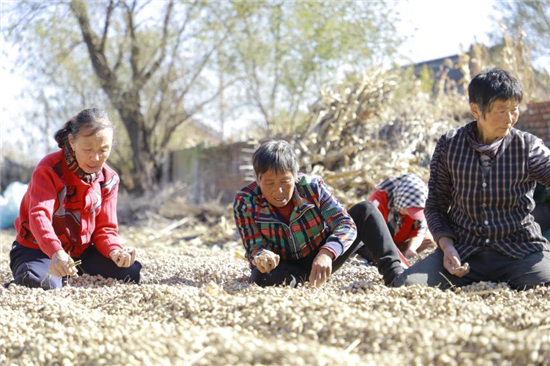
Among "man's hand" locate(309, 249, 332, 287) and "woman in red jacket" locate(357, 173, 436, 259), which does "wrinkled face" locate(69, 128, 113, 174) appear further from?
"woman in red jacket" locate(357, 173, 436, 259)

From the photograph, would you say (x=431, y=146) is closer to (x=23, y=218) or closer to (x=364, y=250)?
(x=364, y=250)

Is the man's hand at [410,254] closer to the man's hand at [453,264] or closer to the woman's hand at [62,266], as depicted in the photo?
the man's hand at [453,264]

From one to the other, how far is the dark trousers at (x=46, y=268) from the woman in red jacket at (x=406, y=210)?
175cm

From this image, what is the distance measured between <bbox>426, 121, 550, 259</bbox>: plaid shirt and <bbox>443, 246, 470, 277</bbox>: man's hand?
0.34 feet

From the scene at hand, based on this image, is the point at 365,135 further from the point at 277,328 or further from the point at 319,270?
the point at 277,328

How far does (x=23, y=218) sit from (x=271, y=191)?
1.50m

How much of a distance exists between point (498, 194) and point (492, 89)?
52 cm

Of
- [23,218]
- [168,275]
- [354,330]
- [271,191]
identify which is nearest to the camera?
[354,330]

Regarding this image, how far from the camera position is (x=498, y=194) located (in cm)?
295

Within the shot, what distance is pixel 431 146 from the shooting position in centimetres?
762

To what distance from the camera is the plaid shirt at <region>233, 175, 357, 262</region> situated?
312 cm

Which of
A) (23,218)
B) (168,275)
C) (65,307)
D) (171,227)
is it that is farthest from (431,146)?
(65,307)

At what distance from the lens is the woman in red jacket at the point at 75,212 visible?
321cm

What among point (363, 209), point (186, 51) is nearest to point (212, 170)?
point (186, 51)
